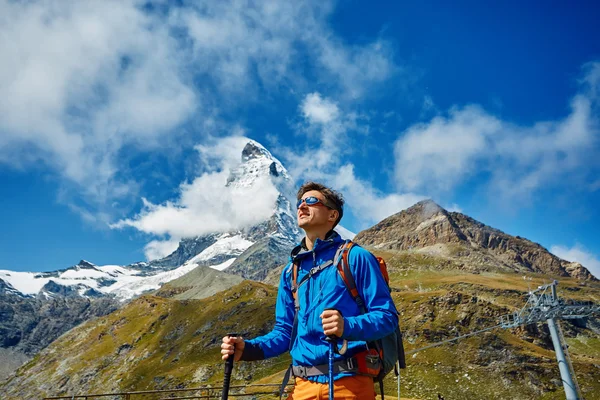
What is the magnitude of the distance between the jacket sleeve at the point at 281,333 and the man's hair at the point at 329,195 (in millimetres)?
1044

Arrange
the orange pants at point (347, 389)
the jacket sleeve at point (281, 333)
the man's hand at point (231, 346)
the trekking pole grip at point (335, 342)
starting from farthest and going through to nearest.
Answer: the jacket sleeve at point (281, 333) < the man's hand at point (231, 346) < the orange pants at point (347, 389) < the trekking pole grip at point (335, 342)

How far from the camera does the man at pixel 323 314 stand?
420cm

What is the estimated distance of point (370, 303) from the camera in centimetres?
450

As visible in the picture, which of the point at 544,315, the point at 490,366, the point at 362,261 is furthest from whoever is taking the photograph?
the point at 490,366

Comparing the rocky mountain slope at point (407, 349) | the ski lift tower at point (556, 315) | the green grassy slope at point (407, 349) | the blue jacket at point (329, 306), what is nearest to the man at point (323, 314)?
the blue jacket at point (329, 306)

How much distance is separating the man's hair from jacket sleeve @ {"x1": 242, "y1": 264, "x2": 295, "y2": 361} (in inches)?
41.1

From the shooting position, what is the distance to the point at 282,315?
567 centimetres

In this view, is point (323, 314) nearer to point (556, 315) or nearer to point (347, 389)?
point (347, 389)

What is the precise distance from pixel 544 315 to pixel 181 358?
133m

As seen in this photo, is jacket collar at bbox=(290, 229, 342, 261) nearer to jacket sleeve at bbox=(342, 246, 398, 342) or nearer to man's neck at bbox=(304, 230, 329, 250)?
man's neck at bbox=(304, 230, 329, 250)

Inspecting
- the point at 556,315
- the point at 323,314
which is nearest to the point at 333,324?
the point at 323,314

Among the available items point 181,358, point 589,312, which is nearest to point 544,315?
point 589,312

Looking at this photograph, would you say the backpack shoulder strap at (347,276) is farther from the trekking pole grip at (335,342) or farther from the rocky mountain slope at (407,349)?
the rocky mountain slope at (407,349)

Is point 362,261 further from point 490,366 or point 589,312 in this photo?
point 490,366
